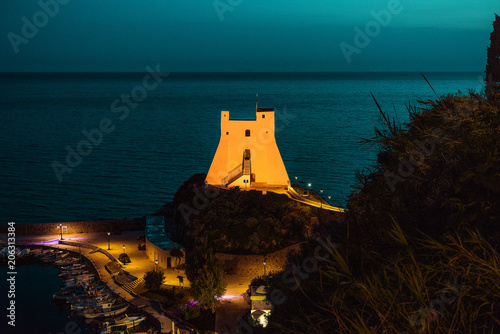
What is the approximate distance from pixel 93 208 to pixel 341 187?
64.4 ft

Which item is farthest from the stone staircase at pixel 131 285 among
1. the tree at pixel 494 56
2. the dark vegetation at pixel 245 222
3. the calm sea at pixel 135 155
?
the tree at pixel 494 56

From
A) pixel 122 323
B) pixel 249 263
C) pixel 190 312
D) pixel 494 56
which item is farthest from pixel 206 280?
pixel 494 56

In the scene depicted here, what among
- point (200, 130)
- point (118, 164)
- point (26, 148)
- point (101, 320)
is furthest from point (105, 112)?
point (101, 320)

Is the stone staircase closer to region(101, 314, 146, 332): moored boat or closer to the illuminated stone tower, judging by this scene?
region(101, 314, 146, 332): moored boat

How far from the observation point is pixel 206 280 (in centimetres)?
2155

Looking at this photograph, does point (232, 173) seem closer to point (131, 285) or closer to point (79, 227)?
point (131, 285)

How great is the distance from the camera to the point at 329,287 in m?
7.68

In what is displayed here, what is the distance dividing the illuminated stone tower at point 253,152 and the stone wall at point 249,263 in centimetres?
611

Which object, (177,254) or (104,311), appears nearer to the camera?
(104,311)

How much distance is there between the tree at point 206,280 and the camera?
21484 millimetres

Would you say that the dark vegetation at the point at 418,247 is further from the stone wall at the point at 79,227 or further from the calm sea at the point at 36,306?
the stone wall at the point at 79,227

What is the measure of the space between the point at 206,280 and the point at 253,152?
35.0ft

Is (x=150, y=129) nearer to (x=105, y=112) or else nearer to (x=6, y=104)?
(x=105, y=112)

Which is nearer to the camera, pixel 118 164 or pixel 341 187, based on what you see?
pixel 341 187
